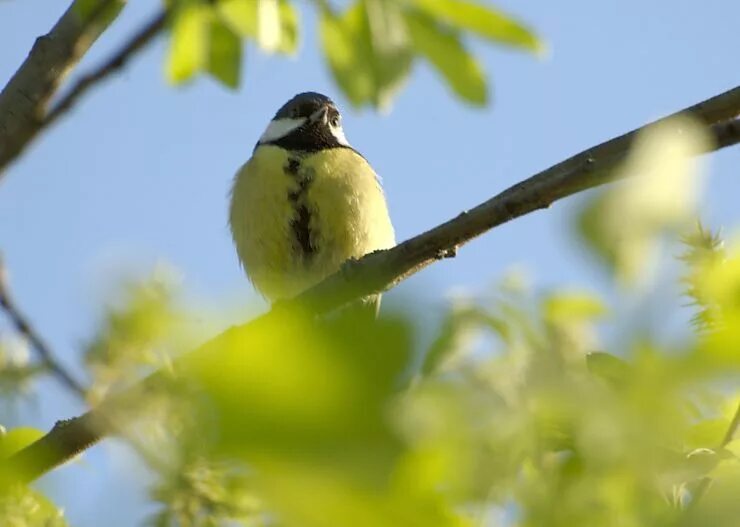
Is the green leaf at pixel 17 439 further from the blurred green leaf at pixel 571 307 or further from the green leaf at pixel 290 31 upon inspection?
the blurred green leaf at pixel 571 307

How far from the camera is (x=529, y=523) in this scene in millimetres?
609

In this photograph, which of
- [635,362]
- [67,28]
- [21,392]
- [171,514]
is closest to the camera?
[635,362]

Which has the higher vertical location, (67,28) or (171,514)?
(67,28)

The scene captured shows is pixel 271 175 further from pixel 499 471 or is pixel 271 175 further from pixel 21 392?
pixel 499 471

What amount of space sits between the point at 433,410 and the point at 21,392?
0.50 meters

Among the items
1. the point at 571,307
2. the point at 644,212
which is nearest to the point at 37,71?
the point at 571,307

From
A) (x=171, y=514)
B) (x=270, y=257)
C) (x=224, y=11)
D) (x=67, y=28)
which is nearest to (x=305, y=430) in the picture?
(x=171, y=514)

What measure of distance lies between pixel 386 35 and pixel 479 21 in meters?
0.09

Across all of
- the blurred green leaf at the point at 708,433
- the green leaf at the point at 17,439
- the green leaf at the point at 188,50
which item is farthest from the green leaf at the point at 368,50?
the green leaf at the point at 17,439

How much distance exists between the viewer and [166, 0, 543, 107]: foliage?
1.02 m

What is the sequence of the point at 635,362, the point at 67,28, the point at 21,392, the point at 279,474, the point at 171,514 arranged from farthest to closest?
the point at 67,28 < the point at 21,392 < the point at 171,514 < the point at 635,362 < the point at 279,474

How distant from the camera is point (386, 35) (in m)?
1.02

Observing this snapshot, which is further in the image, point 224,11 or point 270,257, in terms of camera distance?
point 270,257

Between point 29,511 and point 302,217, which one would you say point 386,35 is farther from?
point 302,217
